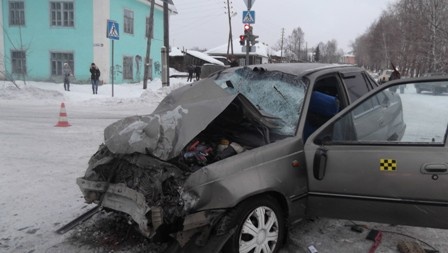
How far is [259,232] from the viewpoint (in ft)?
10.9

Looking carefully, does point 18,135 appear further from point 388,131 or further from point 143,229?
point 388,131

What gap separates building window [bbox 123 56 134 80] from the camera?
29.5 metres

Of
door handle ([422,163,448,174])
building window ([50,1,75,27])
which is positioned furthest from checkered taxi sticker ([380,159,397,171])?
building window ([50,1,75,27])

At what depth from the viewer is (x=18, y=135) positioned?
357 inches

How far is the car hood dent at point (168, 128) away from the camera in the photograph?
3.45 meters

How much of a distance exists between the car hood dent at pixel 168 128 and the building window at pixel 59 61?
24799 mm

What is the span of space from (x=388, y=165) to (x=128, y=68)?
1115 inches

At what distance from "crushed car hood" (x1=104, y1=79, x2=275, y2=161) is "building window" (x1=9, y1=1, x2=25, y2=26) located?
27.0 meters

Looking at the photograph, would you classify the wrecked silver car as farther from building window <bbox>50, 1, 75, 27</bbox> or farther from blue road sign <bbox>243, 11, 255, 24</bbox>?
building window <bbox>50, 1, 75, 27</bbox>

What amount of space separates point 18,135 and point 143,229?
7.17m

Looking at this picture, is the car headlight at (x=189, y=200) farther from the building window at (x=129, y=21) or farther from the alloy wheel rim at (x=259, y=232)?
the building window at (x=129, y=21)

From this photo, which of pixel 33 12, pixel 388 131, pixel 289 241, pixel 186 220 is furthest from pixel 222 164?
pixel 33 12

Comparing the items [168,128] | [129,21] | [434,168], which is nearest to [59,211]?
[168,128]

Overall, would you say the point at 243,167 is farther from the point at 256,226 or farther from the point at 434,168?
the point at 434,168
